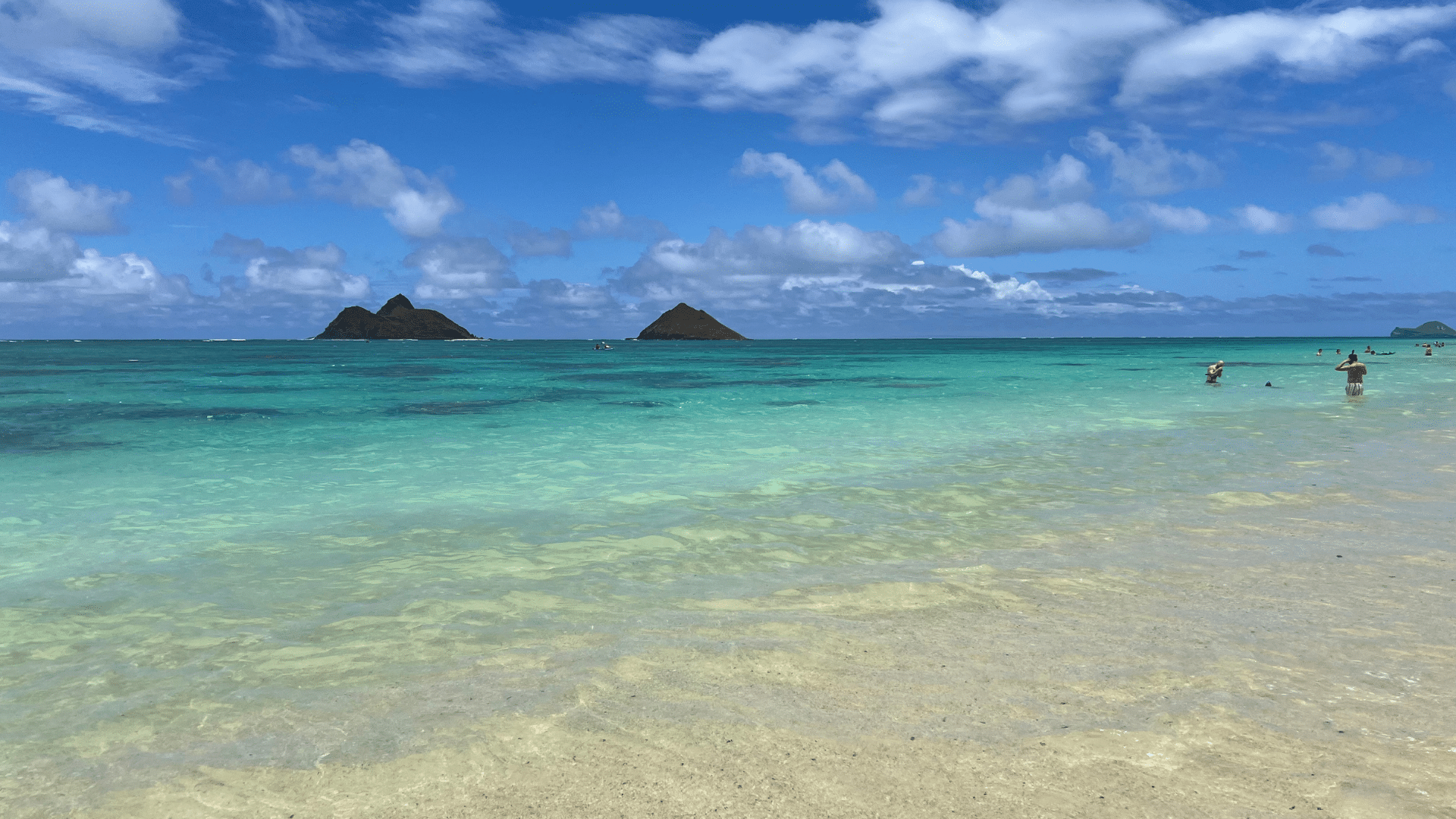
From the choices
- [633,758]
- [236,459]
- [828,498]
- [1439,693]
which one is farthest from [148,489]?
[1439,693]

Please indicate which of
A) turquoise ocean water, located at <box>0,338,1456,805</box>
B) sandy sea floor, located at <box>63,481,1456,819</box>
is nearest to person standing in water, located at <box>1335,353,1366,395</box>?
turquoise ocean water, located at <box>0,338,1456,805</box>

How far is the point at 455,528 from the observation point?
11.1 m

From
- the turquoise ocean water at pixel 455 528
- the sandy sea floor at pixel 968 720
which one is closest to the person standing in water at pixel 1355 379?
the turquoise ocean water at pixel 455 528

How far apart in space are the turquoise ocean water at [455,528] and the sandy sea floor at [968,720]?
0.51 meters

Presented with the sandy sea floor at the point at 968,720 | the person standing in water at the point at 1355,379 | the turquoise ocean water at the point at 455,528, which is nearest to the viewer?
the sandy sea floor at the point at 968,720

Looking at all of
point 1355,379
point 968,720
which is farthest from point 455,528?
point 1355,379

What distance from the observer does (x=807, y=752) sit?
4.54 m

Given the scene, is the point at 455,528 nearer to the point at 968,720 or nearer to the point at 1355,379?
the point at 968,720

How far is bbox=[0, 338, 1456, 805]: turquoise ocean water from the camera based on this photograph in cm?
554

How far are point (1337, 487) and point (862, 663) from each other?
11.0m

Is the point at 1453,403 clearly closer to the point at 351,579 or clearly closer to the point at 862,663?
the point at 862,663

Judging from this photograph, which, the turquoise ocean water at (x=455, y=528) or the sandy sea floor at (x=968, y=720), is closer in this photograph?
the sandy sea floor at (x=968, y=720)

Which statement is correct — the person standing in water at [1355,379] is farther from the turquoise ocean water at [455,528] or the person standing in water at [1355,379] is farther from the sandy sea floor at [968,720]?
the sandy sea floor at [968,720]

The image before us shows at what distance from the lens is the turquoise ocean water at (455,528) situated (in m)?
5.54
